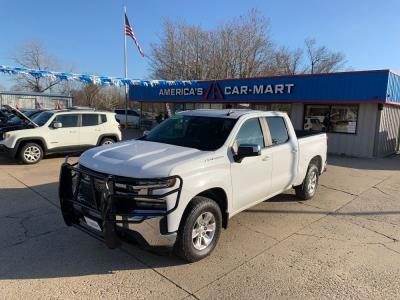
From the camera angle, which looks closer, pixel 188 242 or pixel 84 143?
pixel 188 242

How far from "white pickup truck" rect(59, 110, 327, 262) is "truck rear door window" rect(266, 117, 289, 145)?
0.07 feet

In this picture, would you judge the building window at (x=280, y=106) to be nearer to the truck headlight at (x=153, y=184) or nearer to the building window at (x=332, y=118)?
the building window at (x=332, y=118)

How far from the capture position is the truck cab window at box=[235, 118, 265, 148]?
4817 mm

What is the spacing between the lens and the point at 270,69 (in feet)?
123

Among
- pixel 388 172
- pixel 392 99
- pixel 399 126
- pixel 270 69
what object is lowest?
pixel 388 172

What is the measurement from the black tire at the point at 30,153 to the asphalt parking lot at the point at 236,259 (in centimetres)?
408

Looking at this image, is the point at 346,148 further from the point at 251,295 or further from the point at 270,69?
the point at 270,69

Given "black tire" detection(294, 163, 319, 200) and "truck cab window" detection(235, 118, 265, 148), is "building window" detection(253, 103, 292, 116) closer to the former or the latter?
"black tire" detection(294, 163, 319, 200)

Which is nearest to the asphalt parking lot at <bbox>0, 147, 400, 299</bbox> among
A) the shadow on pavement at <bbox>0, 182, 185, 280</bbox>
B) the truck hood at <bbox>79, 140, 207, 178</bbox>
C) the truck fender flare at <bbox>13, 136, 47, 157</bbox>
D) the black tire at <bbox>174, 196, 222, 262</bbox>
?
the shadow on pavement at <bbox>0, 182, 185, 280</bbox>

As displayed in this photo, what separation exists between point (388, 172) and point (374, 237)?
21.6ft

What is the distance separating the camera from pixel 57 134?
1103cm

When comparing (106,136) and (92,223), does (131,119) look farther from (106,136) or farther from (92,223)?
(92,223)

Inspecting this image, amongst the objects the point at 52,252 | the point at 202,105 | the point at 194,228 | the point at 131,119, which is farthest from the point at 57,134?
the point at 131,119

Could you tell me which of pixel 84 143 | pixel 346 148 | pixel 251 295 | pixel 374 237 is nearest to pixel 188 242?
pixel 251 295
